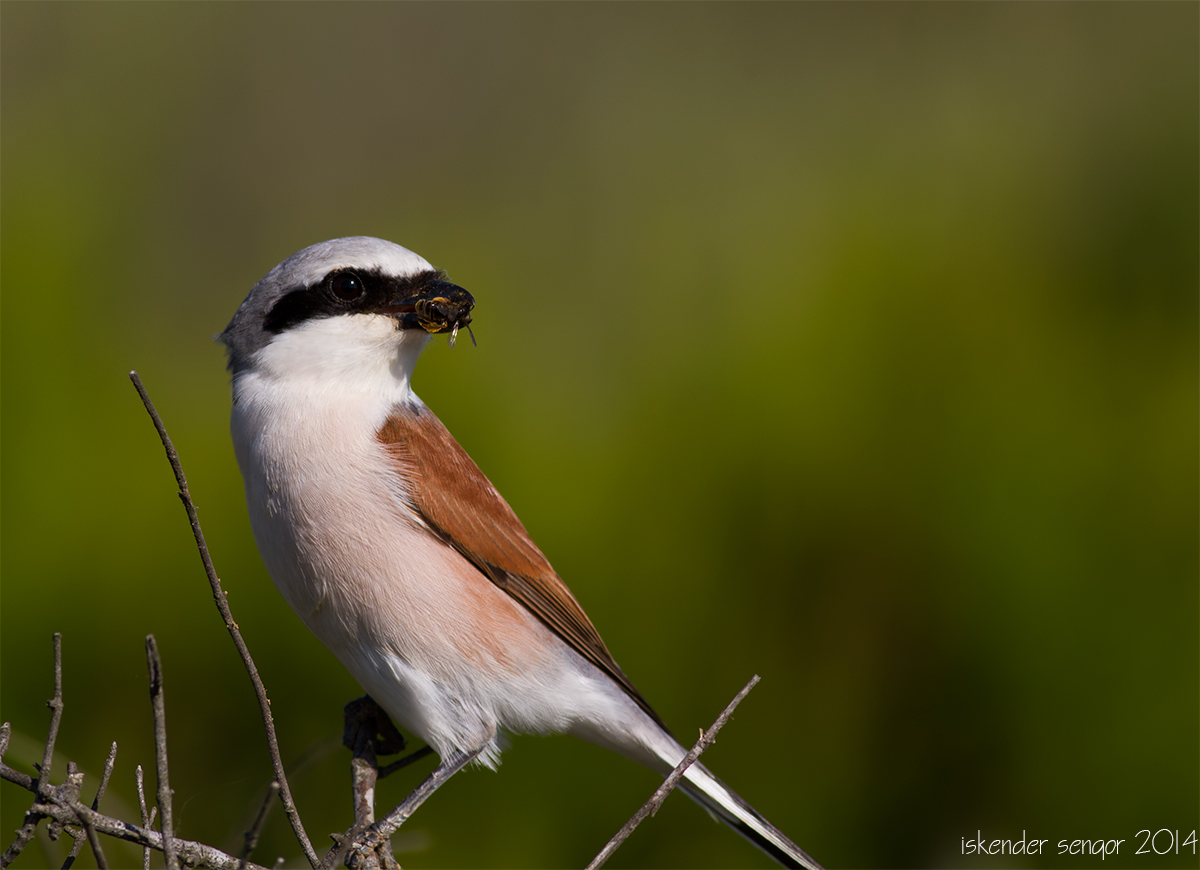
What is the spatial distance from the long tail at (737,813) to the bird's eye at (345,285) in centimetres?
115

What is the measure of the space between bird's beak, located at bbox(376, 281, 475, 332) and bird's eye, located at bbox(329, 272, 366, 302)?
0.20 feet

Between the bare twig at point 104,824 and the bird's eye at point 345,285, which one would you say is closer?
the bare twig at point 104,824

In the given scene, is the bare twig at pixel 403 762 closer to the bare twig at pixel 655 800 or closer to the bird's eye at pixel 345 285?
the bare twig at pixel 655 800

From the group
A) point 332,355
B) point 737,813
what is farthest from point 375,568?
point 737,813

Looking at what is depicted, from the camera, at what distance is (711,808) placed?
2.10m

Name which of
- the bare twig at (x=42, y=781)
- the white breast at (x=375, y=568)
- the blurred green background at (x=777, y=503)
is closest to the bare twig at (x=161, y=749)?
the bare twig at (x=42, y=781)

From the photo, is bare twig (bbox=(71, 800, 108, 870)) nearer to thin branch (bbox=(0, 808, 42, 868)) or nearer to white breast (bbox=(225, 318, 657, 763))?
thin branch (bbox=(0, 808, 42, 868))

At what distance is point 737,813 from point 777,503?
1.18 m

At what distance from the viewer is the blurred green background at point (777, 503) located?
2.76 m

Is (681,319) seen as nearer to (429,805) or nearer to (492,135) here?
(429,805)

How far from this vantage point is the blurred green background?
2.76 meters

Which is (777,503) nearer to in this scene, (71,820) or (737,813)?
(737,813)

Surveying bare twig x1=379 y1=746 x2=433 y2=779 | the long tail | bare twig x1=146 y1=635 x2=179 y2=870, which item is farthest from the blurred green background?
Result: bare twig x1=146 y1=635 x2=179 y2=870

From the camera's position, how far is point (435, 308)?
6.26 feet
